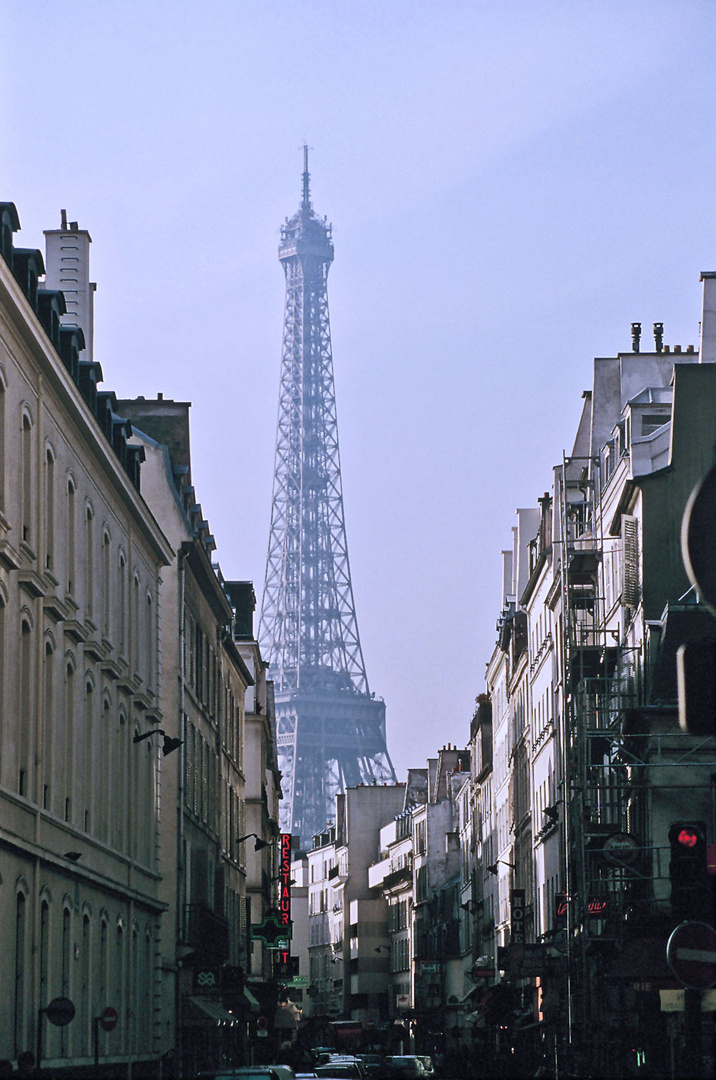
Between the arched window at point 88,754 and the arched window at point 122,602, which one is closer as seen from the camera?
the arched window at point 88,754

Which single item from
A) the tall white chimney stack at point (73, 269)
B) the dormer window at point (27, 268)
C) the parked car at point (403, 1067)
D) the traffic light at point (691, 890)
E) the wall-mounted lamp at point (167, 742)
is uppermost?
the tall white chimney stack at point (73, 269)

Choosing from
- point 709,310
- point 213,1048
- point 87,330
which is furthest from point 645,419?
point 213,1048

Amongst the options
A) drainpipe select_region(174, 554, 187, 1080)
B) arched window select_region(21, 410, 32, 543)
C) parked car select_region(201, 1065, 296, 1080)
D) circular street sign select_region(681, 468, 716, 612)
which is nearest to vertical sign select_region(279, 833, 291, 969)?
drainpipe select_region(174, 554, 187, 1080)

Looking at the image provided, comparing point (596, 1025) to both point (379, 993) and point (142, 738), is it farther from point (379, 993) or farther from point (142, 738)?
point (379, 993)

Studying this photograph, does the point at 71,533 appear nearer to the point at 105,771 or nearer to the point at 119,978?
the point at 105,771

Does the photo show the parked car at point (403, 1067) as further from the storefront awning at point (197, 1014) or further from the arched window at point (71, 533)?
the arched window at point (71, 533)

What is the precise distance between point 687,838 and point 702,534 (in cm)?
649

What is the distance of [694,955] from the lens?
15133mm

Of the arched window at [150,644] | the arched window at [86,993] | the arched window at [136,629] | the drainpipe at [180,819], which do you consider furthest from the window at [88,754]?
the drainpipe at [180,819]

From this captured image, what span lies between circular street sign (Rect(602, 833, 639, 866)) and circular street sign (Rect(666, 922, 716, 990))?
1153 inches

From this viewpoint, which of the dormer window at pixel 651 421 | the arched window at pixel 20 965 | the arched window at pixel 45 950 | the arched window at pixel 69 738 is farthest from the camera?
the dormer window at pixel 651 421

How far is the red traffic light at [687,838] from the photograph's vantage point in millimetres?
15100

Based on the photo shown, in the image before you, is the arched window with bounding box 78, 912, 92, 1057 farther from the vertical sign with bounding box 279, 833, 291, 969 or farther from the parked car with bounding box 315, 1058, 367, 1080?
the vertical sign with bounding box 279, 833, 291, 969

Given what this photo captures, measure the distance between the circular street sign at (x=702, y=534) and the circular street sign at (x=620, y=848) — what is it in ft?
119
